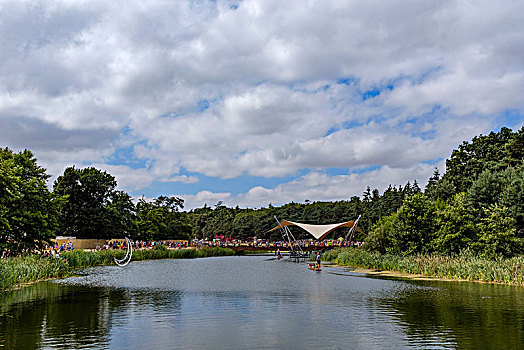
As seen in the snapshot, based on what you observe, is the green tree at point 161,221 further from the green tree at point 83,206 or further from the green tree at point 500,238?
the green tree at point 500,238

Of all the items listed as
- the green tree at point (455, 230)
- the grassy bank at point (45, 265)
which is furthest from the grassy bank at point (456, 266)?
the grassy bank at point (45, 265)

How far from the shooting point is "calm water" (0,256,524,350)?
1349cm

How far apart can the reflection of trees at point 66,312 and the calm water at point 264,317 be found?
3 centimetres

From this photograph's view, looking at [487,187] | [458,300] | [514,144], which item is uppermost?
[514,144]

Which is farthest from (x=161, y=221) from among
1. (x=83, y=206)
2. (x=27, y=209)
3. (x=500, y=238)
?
(x=500, y=238)

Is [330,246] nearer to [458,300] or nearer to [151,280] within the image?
[151,280]

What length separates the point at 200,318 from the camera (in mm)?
17469

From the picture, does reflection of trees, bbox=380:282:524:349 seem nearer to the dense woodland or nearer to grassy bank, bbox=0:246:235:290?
the dense woodland

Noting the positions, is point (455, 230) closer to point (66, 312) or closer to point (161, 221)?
point (66, 312)

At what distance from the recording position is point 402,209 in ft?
132

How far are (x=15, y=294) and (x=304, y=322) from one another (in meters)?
16.2

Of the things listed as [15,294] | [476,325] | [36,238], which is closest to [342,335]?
[476,325]

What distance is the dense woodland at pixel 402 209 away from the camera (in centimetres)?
3334

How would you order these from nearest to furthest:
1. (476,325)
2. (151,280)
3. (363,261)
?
(476,325) → (151,280) → (363,261)
